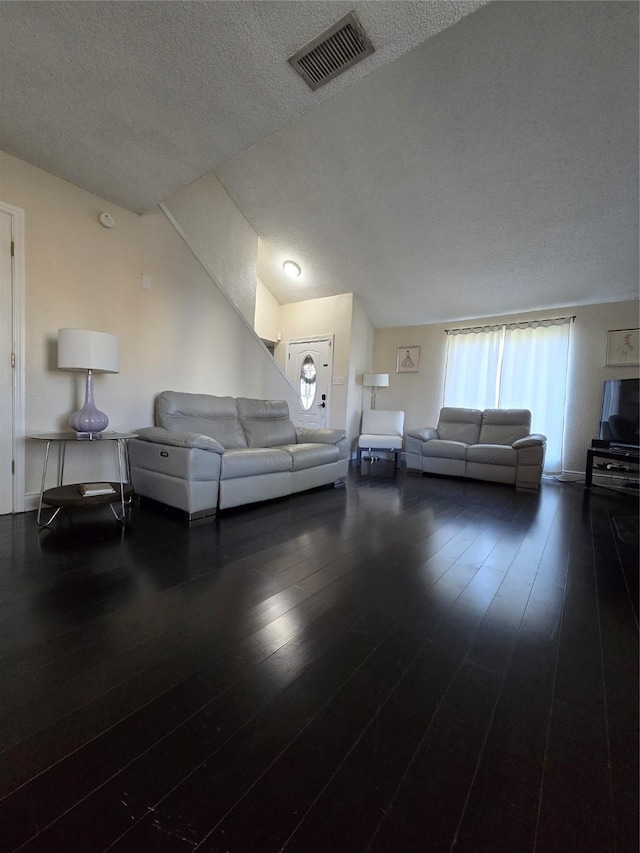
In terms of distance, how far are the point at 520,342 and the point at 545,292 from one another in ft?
2.36

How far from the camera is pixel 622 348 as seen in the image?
446cm

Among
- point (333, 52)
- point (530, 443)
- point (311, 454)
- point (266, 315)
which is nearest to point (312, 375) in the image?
point (266, 315)

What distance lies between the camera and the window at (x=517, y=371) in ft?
15.8

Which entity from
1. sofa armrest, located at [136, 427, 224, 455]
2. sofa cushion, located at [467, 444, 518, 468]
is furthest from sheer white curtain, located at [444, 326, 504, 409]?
sofa armrest, located at [136, 427, 224, 455]

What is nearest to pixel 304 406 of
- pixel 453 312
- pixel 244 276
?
pixel 244 276

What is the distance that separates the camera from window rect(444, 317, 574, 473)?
189 inches

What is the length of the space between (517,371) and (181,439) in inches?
185

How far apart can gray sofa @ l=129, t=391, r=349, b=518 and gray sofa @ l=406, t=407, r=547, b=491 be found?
145cm

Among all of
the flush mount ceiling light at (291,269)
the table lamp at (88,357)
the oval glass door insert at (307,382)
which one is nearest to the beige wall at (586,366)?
the oval glass door insert at (307,382)

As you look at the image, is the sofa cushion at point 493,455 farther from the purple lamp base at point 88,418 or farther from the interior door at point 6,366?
the interior door at point 6,366

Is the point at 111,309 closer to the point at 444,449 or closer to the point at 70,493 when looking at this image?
the point at 70,493

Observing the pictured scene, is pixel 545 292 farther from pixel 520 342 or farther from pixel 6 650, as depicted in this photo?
pixel 6 650

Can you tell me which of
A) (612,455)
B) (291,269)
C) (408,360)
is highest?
(291,269)

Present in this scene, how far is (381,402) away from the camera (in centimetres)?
643
